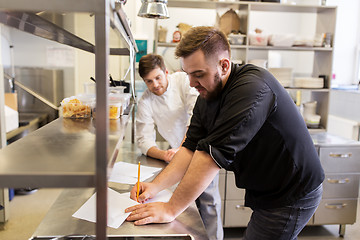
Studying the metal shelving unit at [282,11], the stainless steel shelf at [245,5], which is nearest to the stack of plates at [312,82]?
the metal shelving unit at [282,11]

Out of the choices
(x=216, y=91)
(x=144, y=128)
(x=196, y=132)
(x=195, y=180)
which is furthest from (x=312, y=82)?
(x=195, y=180)

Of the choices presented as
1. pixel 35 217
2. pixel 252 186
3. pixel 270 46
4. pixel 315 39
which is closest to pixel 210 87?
pixel 252 186

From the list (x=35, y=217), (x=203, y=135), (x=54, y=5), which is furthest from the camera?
(x=35, y=217)

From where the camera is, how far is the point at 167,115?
98.8 inches

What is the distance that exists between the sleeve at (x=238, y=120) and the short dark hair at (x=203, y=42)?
0.18 metres

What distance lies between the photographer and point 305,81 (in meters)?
3.26

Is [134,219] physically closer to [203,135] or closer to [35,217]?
[203,135]

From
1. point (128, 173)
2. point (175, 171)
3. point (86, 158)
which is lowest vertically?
point (128, 173)

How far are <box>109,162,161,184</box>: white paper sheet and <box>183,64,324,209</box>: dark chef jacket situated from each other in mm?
616

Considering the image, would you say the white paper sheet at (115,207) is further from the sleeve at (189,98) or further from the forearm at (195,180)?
the sleeve at (189,98)

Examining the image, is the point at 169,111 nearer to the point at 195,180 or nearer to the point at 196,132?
the point at 196,132

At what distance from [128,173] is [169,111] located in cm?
69

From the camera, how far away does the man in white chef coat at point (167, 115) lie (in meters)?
2.27

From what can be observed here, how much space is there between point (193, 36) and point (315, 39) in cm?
234
